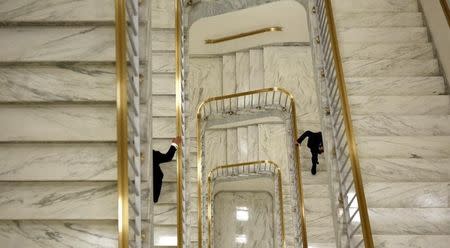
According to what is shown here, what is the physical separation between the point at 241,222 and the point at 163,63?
746cm

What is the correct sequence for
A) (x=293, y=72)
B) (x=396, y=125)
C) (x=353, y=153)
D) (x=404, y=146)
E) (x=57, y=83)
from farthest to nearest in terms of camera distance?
(x=293, y=72) → (x=396, y=125) → (x=404, y=146) → (x=353, y=153) → (x=57, y=83)

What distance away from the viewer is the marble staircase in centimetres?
412

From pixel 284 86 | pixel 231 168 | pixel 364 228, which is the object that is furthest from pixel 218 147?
pixel 364 228

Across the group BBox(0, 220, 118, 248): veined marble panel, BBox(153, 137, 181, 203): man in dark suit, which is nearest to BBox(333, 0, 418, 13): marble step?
BBox(153, 137, 181, 203): man in dark suit

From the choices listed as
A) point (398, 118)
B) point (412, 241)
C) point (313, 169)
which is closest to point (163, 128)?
point (398, 118)

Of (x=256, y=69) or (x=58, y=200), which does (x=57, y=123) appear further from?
(x=256, y=69)

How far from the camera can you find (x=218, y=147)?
35.1ft

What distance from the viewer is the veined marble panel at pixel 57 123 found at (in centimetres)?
323

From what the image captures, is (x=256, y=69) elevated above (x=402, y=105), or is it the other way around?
(x=256, y=69)

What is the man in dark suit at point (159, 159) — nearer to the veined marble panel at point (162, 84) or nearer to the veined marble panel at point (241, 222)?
the veined marble panel at point (162, 84)

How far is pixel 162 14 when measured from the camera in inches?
285

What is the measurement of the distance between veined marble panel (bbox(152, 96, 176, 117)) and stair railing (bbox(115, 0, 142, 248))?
8.34 feet

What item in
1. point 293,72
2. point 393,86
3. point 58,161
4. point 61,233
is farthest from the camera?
point 293,72

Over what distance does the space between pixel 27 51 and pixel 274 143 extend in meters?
7.14
